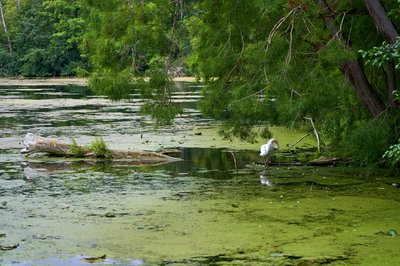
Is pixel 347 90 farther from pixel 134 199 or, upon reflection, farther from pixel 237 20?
pixel 134 199

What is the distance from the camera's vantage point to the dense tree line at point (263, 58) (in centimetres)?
986

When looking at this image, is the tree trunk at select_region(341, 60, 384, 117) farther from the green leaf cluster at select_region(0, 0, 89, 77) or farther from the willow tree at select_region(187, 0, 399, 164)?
the green leaf cluster at select_region(0, 0, 89, 77)

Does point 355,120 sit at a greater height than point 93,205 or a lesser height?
greater

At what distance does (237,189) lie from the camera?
9.98 metres

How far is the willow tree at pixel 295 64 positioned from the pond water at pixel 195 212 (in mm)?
828

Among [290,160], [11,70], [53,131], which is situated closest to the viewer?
[290,160]

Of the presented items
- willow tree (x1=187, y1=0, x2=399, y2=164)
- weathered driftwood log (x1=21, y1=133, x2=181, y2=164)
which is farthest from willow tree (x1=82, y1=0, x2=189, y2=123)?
weathered driftwood log (x1=21, y1=133, x2=181, y2=164)

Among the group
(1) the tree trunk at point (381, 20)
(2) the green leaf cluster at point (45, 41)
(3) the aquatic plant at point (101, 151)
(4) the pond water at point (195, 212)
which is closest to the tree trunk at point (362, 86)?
(1) the tree trunk at point (381, 20)

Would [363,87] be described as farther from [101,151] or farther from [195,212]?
[101,151]

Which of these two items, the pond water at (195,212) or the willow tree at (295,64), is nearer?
the pond water at (195,212)

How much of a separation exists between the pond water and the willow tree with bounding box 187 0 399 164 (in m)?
0.83

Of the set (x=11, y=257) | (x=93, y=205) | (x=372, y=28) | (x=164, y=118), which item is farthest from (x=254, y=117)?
(x=11, y=257)

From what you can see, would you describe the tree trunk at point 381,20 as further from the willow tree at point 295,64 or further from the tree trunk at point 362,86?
the tree trunk at point 362,86

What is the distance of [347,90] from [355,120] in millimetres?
954
